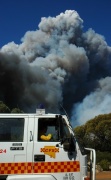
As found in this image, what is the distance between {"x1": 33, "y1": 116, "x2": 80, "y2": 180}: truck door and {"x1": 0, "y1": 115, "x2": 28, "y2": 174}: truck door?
0.82 feet

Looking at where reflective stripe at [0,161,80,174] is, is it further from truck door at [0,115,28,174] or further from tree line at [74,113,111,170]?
tree line at [74,113,111,170]

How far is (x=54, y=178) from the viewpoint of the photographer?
7.51 m

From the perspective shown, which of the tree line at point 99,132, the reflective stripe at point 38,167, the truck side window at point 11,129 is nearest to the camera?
the reflective stripe at point 38,167

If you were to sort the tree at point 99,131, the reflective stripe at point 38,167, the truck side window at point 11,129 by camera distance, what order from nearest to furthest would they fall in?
the reflective stripe at point 38,167
the truck side window at point 11,129
the tree at point 99,131

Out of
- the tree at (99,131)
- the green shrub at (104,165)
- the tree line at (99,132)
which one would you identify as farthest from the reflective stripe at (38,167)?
the tree at (99,131)

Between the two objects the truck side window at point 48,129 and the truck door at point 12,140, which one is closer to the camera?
the truck door at point 12,140

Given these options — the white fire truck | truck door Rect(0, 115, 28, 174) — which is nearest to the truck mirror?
the white fire truck

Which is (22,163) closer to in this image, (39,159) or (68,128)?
(39,159)

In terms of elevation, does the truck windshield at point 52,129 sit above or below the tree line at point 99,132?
below

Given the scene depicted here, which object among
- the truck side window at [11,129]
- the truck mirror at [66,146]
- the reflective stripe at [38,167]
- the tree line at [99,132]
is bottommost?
the reflective stripe at [38,167]

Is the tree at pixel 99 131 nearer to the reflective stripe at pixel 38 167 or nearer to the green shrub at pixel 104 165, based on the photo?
the green shrub at pixel 104 165

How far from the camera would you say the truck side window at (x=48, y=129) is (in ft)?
25.3

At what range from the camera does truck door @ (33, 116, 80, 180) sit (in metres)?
7.57

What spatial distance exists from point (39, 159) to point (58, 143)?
479 mm
